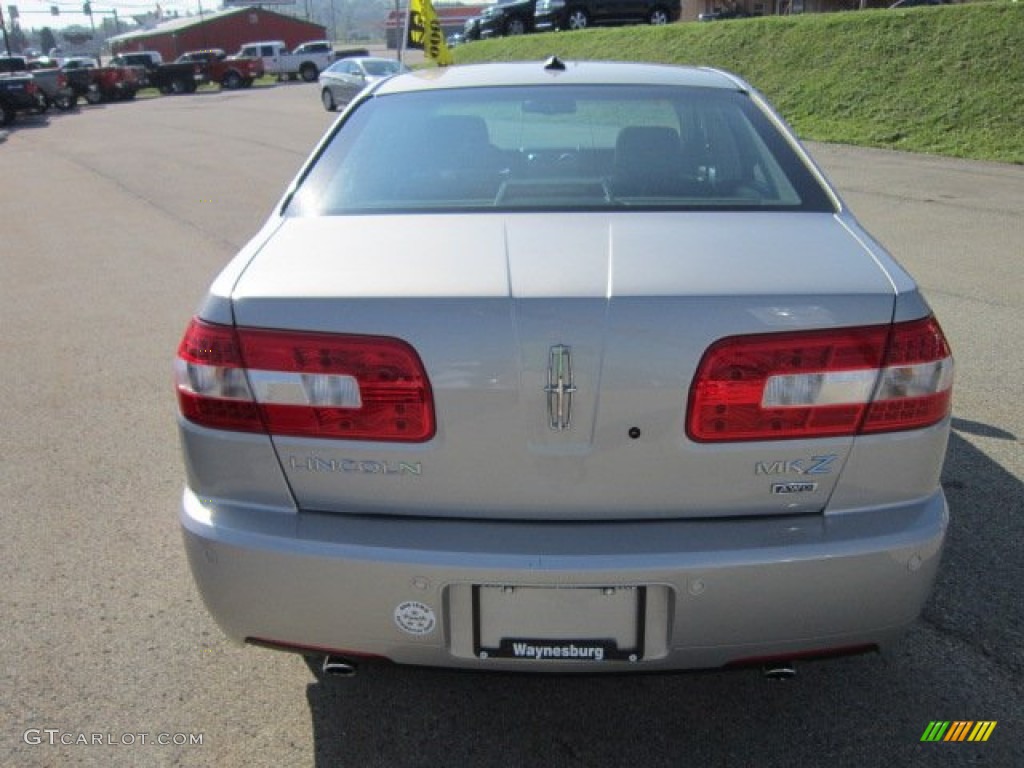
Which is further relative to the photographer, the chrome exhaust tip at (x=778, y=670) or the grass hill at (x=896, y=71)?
the grass hill at (x=896, y=71)

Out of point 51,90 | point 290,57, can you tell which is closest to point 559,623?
point 51,90

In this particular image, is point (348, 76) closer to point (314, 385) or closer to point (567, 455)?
point (314, 385)

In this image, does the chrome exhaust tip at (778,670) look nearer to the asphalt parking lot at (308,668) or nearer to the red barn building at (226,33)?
the asphalt parking lot at (308,668)

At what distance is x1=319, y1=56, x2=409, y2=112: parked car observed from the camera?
82.9ft

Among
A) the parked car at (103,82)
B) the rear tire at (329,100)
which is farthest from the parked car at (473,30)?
the parked car at (103,82)

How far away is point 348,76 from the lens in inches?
1019

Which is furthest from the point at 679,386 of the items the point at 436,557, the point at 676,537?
the point at 436,557

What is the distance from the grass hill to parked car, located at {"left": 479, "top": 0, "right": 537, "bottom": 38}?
31.4 ft

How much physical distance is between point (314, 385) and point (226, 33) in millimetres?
79342

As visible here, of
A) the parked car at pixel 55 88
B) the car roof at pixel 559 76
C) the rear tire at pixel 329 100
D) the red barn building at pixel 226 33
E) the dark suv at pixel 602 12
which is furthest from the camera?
the red barn building at pixel 226 33

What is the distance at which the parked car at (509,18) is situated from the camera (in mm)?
29156

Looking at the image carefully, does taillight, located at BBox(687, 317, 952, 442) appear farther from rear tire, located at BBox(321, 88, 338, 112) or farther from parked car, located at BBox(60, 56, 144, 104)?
parked car, located at BBox(60, 56, 144, 104)

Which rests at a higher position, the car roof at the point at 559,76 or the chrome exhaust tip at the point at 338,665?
the car roof at the point at 559,76

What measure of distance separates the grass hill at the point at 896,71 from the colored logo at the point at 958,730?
39.3 feet
